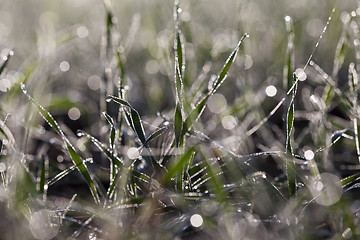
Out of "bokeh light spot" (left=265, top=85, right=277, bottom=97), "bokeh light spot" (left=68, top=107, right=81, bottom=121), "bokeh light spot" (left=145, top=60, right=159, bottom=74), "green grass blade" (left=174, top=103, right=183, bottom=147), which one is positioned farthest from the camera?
"bokeh light spot" (left=145, top=60, right=159, bottom=74)

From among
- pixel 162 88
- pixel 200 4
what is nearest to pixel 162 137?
pixel 162 88

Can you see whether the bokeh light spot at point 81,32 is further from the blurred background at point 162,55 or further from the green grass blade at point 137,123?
the green grass blade at point 137,123

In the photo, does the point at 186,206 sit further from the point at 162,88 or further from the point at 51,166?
the point at 162,88

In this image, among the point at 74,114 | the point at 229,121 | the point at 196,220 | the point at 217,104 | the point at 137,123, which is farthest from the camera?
the point at 74,114

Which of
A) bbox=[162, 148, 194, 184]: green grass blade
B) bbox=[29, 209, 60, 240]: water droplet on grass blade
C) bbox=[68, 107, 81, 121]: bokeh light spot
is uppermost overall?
bbox=[162, 148, 194, 184]: green grass blade

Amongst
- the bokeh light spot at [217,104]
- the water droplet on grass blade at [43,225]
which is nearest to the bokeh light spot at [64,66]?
the bokeh light spot at [217,104]

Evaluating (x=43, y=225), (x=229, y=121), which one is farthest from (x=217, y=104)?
(x=43, y=225)

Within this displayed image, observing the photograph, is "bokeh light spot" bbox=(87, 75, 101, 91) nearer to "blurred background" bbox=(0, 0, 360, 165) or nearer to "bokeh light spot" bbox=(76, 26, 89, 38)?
"blurred background" bbox=(0, 0, 360, 165)

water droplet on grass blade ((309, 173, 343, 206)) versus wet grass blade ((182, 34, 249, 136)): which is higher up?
wet grass blade ((182, 34, 249, 136))

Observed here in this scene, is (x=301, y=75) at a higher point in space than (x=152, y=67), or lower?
higher

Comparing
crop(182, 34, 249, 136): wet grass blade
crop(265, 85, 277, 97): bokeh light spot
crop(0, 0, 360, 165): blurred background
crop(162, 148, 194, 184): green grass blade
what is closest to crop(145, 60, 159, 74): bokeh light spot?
crop(0, 0, 360, 165): blurred background

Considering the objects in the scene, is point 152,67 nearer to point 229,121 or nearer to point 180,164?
point 229,121
